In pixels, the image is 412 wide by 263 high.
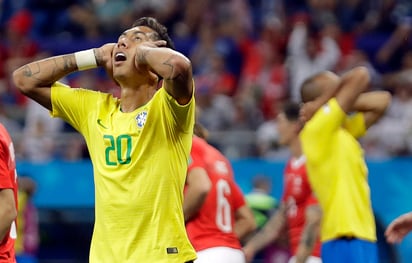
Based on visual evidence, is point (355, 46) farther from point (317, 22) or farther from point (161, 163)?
point (161, 163)

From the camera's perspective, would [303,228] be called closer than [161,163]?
No

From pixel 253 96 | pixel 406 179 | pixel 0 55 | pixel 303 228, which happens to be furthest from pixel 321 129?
pixel 0 55

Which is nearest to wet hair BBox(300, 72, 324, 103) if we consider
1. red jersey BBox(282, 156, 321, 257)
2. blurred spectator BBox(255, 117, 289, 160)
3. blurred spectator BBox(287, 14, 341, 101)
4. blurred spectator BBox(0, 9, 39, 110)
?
red jersey BBox(282, 156, 321, 257)

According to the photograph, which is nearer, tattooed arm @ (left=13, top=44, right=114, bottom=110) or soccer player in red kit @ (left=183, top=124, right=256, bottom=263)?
tattooed arm @ (left=13, top=44, right=114, bottom=110)

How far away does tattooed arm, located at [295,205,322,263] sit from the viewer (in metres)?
8.66

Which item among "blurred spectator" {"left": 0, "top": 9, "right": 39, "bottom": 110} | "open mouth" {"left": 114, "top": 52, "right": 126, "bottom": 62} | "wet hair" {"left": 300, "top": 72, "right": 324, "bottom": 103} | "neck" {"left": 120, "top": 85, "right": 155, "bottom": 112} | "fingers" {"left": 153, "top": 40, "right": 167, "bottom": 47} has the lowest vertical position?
"neck" {"left": 120, "top": 85, "right": 155, "bottom": 112}

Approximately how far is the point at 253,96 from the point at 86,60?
29.9 ft

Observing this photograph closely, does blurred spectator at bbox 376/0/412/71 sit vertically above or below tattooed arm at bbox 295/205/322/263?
above

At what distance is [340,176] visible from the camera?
25.5 feet

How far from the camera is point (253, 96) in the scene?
602 inches

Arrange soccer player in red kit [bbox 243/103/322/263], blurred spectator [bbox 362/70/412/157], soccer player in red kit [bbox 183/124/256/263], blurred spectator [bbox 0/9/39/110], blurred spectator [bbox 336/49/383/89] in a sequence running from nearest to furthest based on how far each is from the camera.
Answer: soccer player in red kit [bbox 183/124/256/263], soccer player in red kit [bbox 243/103/322/263], blurred spectator [bbox 362/70/412/157], blurred spectator [bbox 336/49/383/89], blurred spectator [bbox 0/9/39/110]

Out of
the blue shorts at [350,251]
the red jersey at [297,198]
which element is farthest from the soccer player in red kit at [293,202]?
the blue shorts at [350,251]

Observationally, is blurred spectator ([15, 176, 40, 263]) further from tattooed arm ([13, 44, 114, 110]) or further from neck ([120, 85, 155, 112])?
neck ([120, 85, 155, 112])

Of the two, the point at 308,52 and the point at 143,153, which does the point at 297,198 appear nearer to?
the point at 143,153
